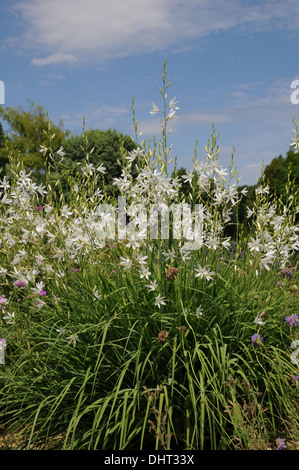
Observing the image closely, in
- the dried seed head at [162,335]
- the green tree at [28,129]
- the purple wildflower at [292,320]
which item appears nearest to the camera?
the dried seed head at [162,335]

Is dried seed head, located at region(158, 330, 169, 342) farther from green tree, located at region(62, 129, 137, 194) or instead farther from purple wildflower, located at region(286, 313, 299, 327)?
green tree, located at region(62, 129, 137, 194)

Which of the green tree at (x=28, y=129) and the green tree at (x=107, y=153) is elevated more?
the green tree at (x=28, y=129)

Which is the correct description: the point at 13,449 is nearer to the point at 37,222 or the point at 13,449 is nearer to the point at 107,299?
the point at 107,299

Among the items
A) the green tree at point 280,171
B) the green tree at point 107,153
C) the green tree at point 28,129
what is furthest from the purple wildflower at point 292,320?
the green tree at point 28,129

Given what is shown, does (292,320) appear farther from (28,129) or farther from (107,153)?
(28,129)

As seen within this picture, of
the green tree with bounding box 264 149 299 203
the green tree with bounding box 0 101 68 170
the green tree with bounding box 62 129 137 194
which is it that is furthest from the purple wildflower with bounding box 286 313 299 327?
the green tree with bounding box 0 101 68 170

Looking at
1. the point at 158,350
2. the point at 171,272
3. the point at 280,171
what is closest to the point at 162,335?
Answer: the point at 158,350

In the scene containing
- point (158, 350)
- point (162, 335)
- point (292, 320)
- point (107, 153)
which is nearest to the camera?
point (162, 335)

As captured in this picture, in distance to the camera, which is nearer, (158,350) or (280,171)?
(158,350)

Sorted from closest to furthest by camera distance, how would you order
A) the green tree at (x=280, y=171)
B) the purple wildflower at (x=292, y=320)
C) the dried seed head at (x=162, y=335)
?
the dried seed head at (x=162, y=335) < the purple wildflower at (x=292, y=320) < the green tree at (x=280, y=171)

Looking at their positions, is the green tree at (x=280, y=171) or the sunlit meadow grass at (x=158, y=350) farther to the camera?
the green tree at (x=280, y=171)

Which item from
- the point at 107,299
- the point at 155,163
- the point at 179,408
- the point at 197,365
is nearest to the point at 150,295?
the point at 107,299

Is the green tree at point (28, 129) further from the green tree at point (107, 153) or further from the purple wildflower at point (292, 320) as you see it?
the purple wildflower at point (292, 320)
